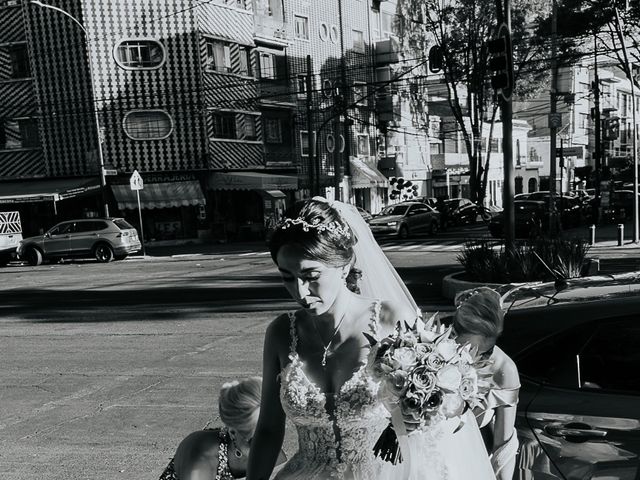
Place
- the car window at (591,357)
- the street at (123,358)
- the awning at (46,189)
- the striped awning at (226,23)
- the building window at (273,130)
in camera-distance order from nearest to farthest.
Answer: the car window at (591,357), the street at (123,358), the awning at (46,189), the striped awning at (226,23), the building window at (273,130)

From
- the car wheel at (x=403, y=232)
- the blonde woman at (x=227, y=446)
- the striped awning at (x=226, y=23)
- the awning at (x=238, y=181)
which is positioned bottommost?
the car wheel at (x=403, y=232)

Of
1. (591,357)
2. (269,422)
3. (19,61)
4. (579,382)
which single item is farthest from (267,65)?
(269,422)

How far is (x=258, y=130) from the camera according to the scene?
112 ft

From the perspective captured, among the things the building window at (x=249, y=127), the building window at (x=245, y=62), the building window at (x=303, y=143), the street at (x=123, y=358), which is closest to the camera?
the street at (x=123, y=358)

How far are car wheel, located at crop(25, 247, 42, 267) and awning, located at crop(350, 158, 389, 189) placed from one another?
21.2 metres

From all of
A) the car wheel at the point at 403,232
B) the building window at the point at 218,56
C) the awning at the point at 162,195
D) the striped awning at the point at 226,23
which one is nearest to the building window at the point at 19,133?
the awning at the point at 162,195

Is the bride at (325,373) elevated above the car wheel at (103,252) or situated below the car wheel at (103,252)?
above

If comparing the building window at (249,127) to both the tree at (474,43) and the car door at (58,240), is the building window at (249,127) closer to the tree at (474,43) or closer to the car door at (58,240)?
the tree at (474,43)

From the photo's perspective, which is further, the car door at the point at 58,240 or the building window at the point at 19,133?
the building window at the point at 19,133

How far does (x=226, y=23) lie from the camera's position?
32.0 meters

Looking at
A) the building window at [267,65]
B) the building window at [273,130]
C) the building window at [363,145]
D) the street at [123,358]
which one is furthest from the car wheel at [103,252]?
the building window at [363,145]

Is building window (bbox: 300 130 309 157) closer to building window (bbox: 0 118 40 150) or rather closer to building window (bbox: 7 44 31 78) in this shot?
building window (bbox: 0 118 40 150)

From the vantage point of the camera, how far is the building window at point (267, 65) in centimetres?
3559

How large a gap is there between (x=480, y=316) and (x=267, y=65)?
1376 inches
